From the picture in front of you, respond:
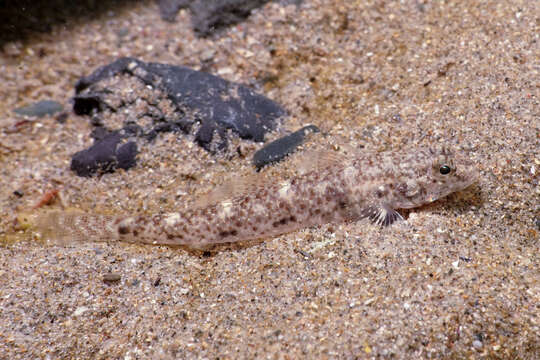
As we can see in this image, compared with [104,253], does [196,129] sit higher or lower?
higher

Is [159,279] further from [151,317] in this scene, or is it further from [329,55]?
[329,55]

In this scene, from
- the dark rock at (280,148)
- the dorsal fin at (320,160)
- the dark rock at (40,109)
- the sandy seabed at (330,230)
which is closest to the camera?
the sandy seabed at (330,230)

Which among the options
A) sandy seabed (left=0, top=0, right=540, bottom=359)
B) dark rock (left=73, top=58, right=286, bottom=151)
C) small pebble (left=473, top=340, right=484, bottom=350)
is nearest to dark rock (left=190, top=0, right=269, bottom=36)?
sandy seabed (left=0, top=0, right=540, bottom=359)

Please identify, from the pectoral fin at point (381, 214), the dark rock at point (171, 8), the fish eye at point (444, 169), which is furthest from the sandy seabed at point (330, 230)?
the dark rock at point (171, 8)

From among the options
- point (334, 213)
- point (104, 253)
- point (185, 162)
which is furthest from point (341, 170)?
point (104, 253)

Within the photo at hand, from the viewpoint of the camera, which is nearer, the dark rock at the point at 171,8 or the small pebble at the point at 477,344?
the small pebble at the point at 477,344

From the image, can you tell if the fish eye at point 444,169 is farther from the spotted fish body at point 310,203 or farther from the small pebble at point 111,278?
the small pebble at point 111,278

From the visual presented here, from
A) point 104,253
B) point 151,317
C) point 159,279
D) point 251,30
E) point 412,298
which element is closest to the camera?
point 412,298
